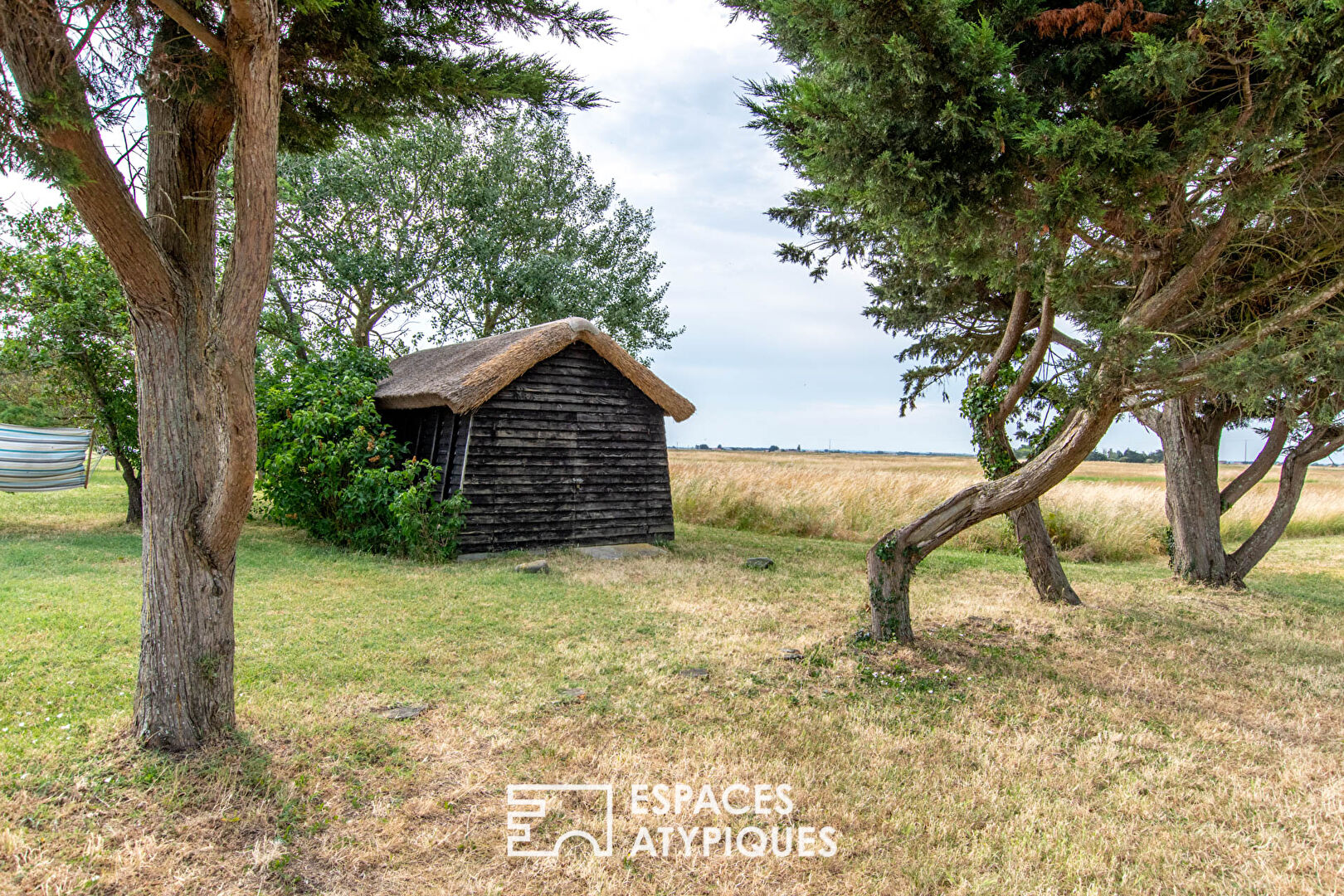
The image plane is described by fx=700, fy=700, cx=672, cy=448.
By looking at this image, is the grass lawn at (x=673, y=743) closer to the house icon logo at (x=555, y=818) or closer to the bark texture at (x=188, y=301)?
the house icon logo at (x=555, y=818)

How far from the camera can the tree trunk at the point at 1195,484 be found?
995 centimetres

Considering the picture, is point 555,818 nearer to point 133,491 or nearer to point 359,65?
point 359,65

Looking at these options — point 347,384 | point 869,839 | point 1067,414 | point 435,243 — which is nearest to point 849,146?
point 1067,414

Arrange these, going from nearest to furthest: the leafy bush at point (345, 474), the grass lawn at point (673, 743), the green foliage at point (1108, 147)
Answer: the grass lawn at point (673, 743), the green foliage at point (1108, 147), the leafy bush at point (345, 474)

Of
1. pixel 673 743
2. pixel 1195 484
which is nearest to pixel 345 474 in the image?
pixel 673 743

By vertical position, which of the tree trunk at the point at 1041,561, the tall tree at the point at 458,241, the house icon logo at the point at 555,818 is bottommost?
the house icon logo at the point at 555,818

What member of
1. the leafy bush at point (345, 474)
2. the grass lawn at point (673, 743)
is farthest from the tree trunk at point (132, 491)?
the grass lawn at point (673, 743)

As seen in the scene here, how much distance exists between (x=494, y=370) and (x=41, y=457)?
925cm

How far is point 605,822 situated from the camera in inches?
132

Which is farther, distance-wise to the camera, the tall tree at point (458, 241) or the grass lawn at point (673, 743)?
the tall tree at point (458, 241)

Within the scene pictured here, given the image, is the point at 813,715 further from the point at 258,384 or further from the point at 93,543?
the point at 258,384

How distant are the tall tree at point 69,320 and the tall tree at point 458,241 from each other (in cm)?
464

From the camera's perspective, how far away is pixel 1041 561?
8656mm

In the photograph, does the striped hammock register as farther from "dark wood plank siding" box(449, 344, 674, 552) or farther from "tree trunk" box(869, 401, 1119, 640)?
"tree trunk" box(869, 401, 1119, 640)
